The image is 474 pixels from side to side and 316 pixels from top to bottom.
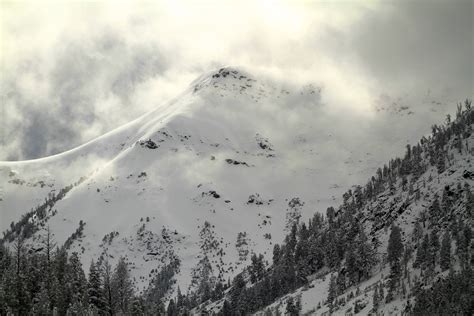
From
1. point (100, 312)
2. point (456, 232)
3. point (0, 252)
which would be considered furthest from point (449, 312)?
point (0, 252)

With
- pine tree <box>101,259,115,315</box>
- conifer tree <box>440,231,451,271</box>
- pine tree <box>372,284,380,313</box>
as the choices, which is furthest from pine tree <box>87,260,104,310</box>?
conifer tree <box>440,231,451,271</box>

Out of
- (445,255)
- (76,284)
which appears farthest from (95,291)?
(445,255)

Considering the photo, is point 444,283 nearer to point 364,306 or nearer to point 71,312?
point 364,306

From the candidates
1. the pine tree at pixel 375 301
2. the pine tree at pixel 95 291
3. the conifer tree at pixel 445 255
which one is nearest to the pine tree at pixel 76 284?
the pine tree at pixel 95 291

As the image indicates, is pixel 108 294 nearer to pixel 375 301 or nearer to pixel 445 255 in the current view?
pixel 375 301

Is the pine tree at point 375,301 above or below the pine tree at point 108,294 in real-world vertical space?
below

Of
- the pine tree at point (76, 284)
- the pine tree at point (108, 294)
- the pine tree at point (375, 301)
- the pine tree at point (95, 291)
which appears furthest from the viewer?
the pine tree at point (375, 301)

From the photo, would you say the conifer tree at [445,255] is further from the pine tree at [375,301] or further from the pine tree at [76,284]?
the pine tree at [76,284]

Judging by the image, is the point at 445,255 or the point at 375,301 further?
the point at 445,255

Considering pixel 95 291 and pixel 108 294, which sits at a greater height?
pixel 95 291

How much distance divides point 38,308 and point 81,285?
14721 mm

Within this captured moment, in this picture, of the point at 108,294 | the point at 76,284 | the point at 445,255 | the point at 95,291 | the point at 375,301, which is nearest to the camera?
the point at 95,291

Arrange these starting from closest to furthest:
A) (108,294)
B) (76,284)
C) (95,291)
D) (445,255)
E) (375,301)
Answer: (95,291)
(76,284)
(108,294)
(375,301)
(445,255)

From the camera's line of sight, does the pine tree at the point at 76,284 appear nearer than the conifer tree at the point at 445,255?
Yes
